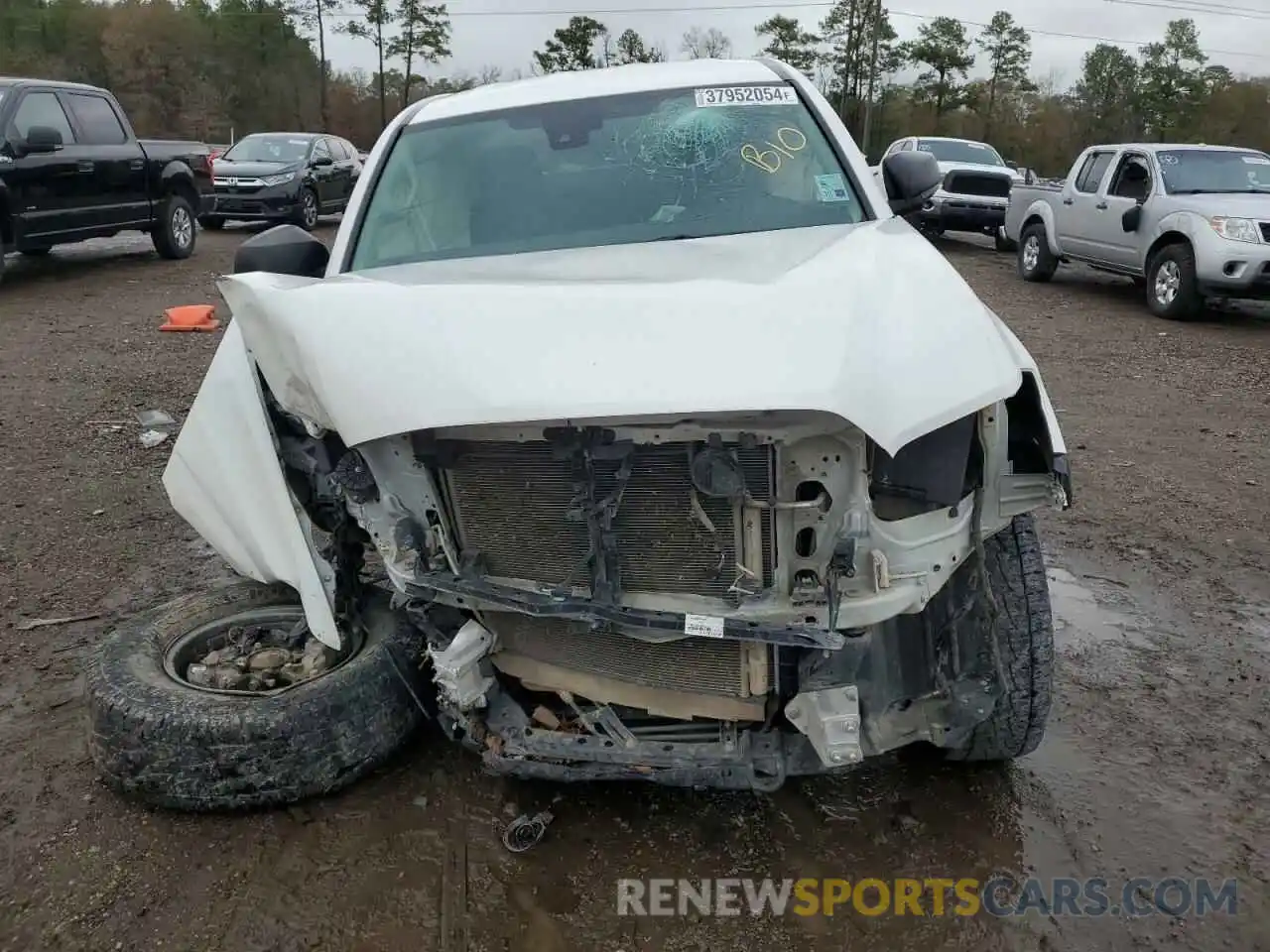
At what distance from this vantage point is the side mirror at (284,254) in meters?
3.25

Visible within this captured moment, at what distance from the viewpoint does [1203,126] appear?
46.5m

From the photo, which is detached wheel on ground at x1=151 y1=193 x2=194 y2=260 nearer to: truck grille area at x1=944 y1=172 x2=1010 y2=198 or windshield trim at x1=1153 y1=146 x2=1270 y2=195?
windshield trim at x1=1153 y1=146 x2=1270 y2=195

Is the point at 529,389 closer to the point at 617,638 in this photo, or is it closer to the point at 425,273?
the point at 617,638

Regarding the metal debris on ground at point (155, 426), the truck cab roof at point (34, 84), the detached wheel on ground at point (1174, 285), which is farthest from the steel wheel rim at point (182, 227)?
the detached wheel on ground at point (1174, 285)

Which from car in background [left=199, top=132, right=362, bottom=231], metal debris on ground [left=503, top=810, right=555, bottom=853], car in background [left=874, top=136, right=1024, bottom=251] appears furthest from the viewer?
car in background [left=874, top=136, right=1024, bottom=251]

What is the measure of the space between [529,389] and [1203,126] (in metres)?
54.0

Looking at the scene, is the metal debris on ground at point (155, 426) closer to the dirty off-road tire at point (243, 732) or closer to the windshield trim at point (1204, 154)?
the dirty off-road tire at point (243, 732)

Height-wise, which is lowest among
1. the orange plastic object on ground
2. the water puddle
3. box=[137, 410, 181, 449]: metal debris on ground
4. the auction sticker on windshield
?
the water puddle

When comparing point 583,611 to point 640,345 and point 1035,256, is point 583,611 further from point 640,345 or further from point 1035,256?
point 1035,256

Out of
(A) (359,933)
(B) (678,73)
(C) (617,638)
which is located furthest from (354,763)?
(B) (678,73)

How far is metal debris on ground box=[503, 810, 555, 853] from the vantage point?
8.80 ft

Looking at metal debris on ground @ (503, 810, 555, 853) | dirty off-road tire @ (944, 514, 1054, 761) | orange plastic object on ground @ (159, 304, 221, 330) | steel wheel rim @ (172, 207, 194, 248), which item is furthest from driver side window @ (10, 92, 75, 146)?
dirty off-road tire @ (944, 514, 1054, 761)

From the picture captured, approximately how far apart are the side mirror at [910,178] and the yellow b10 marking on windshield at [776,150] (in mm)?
424

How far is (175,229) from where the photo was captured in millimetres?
12625
